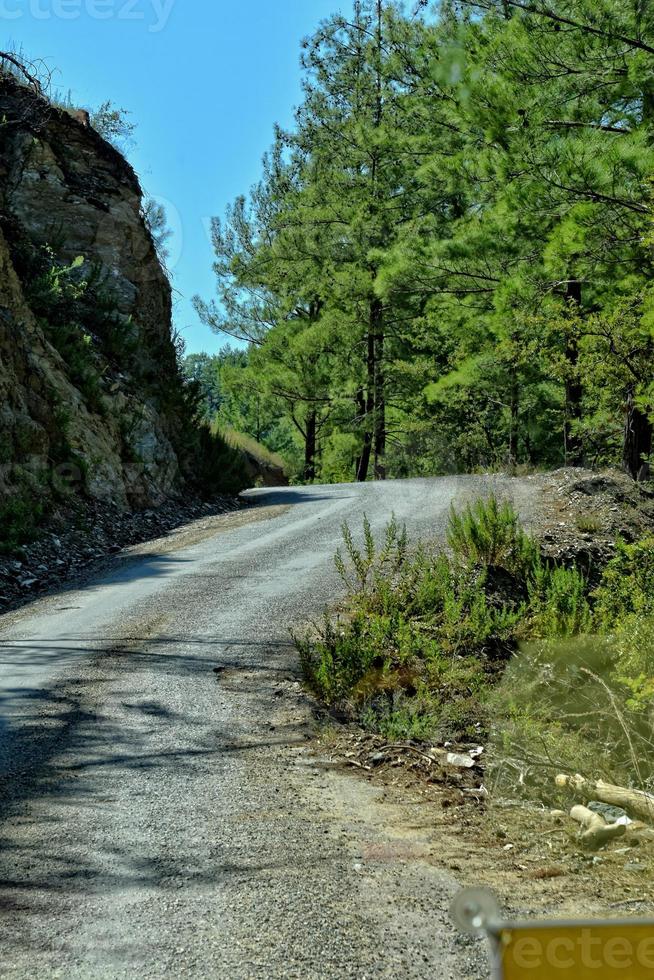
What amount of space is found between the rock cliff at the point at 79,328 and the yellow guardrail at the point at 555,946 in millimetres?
10058

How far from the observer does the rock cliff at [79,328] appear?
12062mm

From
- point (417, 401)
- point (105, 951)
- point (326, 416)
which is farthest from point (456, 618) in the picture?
point (326, 416)

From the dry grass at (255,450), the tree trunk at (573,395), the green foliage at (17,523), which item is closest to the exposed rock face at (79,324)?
the green foliage at (17,523)

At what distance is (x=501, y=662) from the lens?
6754 millimetres

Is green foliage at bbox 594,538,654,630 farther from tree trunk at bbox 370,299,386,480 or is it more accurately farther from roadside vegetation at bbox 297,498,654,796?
tree trunk at bbox 370,299,386,480

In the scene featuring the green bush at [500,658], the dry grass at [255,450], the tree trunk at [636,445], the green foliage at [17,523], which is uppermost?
the dry grass at [255,450]

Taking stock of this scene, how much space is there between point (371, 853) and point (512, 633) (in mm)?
4080

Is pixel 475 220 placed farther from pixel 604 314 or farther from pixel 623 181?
pixel 623 181

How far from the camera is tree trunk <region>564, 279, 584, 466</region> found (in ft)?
43.1

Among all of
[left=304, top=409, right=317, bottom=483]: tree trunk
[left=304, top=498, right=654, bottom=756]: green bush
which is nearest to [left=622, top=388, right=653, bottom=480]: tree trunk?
[left=304, top=498, right=654, bottom=756]: green bush

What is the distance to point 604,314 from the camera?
1236 cm

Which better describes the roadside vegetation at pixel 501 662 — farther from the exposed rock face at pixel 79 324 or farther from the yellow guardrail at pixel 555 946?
the exposed rock face at pixel 79 324

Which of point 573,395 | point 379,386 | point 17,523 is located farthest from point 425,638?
point 379,386

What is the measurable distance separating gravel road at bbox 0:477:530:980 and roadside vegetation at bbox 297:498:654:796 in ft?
1.69
